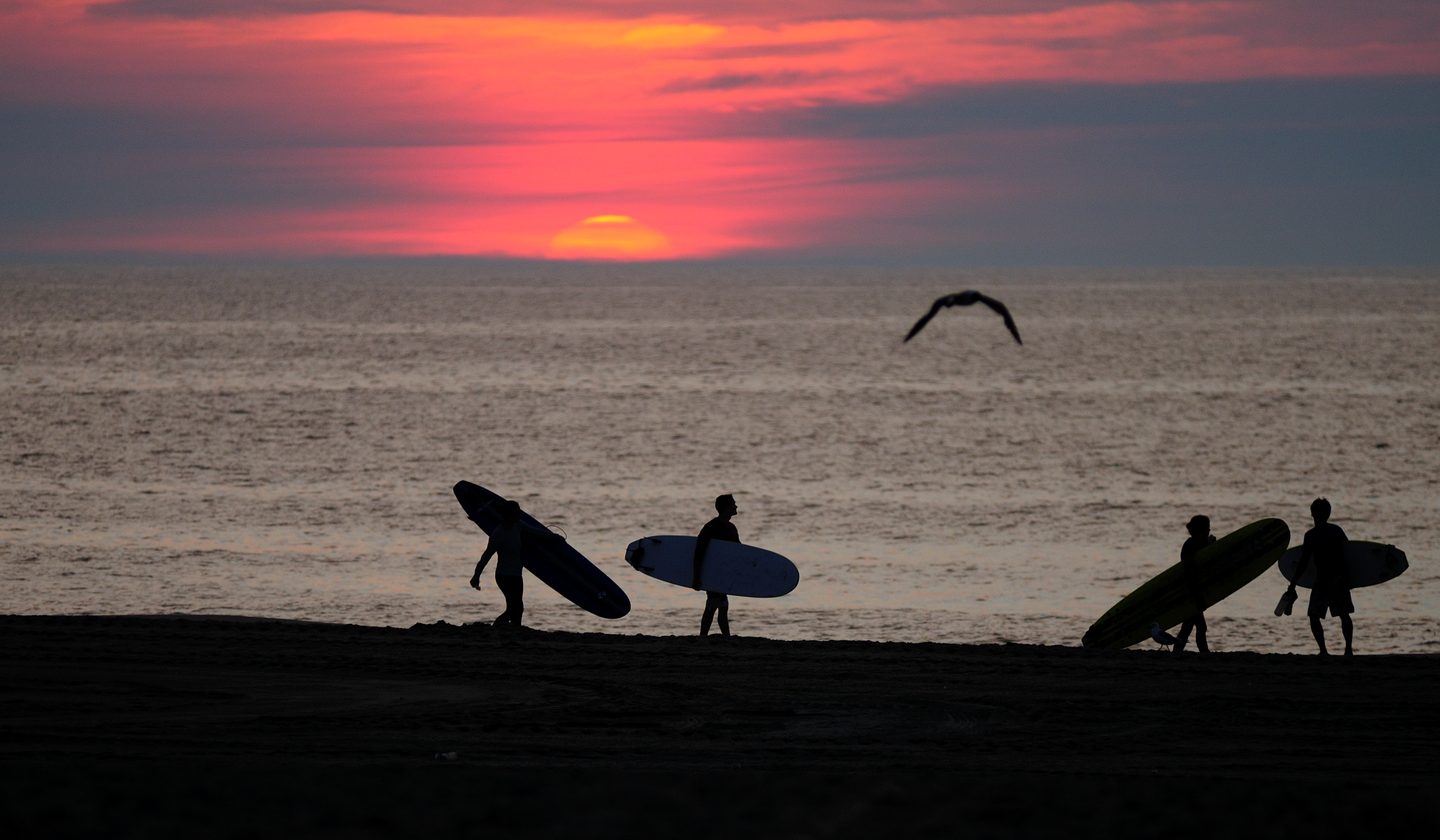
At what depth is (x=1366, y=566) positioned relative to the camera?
51.1ft

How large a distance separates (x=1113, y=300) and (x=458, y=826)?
657 feet

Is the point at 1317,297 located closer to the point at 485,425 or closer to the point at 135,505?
the point at 485,425

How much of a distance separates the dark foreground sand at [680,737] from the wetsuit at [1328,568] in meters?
1.09

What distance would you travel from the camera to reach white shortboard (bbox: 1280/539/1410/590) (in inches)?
601

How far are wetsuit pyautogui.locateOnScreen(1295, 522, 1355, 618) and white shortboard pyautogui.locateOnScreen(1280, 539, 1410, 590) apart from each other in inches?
11.7

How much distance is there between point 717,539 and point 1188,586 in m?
5.59

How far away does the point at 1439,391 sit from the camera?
6362cm

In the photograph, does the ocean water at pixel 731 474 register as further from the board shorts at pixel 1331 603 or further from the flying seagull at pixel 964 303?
the flying seagull at pixel 964 303

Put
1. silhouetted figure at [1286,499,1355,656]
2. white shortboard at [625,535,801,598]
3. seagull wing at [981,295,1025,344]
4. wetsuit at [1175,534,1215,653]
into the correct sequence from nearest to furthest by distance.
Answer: seagull wing at [981,295,1025,344], wetsuit at [1175,534,1215,653], silhouetted figure at [1286,499,1355,656], white shortboard at [625,535,801,598]

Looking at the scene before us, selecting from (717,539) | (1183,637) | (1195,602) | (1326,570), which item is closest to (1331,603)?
(1326,570)

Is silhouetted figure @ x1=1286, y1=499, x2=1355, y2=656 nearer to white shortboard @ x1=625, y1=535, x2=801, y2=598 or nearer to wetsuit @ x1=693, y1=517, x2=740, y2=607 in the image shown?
white shortboard @ x1=625, y1=535, x2=801, y2=598

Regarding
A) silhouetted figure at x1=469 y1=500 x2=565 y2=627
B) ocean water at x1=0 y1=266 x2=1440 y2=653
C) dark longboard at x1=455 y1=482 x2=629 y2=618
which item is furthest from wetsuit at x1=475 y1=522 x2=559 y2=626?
ocean water at x1=0 y1=266 x2=1440 y2=653

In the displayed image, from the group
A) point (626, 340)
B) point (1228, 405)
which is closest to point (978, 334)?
point (626, 340)

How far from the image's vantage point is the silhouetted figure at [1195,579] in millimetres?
14156
